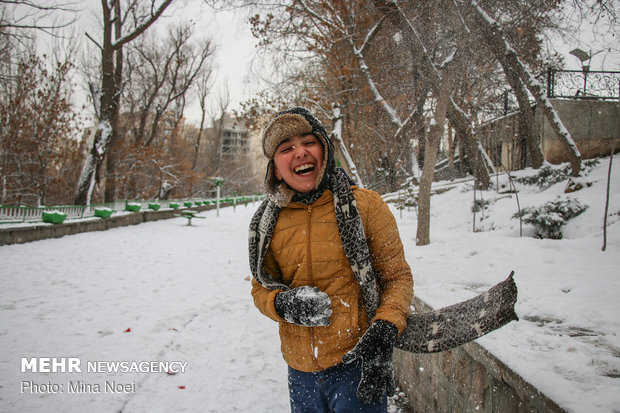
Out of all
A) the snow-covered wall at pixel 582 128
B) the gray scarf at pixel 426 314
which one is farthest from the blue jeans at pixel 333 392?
the snow-covered wall at pixel 582 128

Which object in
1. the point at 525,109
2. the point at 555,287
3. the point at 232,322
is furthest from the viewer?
the point at 525,109

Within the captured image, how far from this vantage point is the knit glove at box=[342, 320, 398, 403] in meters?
1.15

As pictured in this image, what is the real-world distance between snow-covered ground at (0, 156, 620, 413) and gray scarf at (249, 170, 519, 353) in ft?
1.44

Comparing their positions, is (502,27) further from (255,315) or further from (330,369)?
(330,369)

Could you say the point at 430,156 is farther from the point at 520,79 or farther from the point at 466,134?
the point at 520,79

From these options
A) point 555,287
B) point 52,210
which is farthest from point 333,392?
point 52,210

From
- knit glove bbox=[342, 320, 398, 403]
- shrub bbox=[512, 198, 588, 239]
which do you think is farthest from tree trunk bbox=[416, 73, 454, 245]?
knit glove bbox=[342, 320, 398, 403]

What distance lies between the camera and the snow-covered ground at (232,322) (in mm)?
1822

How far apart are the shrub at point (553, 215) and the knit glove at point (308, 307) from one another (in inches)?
193

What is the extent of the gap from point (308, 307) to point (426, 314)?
1.87ft

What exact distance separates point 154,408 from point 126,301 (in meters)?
2.71

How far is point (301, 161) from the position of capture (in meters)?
1.44

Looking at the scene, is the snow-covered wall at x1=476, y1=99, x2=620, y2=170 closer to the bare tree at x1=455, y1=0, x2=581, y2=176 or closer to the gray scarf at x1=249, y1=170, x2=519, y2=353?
the bare tree at x1=455, y1=0, x2=581, y2=176

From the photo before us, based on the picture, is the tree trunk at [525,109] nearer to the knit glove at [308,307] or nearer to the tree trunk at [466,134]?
the tree trunk at [466,134]
